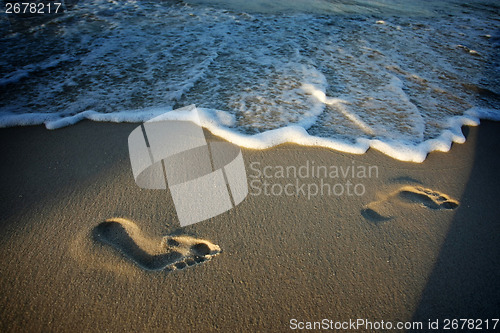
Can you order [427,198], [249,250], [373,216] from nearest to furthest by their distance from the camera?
1. [249,250]
2. [373,216]
3. [427,198]

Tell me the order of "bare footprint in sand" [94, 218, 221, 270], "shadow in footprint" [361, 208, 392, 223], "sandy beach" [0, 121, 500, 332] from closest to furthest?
"sandy beach" [0, 121, 500, 332], "bare footprint in sand" [94, 218, 221, 270], "shadow in footprint" [361, 208, 392, 223]

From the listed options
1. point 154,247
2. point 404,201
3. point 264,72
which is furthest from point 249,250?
point 264,72

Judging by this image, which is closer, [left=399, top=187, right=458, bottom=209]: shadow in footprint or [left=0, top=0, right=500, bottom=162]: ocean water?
[left=399, top=187, right=458, bottom=209]: shadow in footprint

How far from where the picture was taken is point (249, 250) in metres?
1.47

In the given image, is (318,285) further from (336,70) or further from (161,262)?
(336,70)

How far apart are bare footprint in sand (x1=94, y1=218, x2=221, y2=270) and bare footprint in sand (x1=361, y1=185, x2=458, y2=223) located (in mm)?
949

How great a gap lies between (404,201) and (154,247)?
4.99ft

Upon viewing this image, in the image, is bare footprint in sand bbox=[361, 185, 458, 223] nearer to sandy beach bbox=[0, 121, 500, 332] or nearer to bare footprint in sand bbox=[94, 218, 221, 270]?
sandy beach bbox=[0, 121, 500, 332]

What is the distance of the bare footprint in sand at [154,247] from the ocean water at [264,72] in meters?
0.92

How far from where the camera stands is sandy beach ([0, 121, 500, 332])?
1252 millimetres

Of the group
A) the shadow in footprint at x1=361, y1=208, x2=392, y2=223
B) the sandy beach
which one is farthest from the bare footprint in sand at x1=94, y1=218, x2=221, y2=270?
the shadow in footprint at x1=361, y1=208, x2=392, y2=223

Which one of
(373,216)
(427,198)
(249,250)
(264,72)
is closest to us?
(249,250)

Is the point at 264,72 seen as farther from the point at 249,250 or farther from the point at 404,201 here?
the point at 249,250

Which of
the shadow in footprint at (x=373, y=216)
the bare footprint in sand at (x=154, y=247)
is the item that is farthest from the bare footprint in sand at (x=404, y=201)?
the bare footprint in sand at (x=154, y=247)
